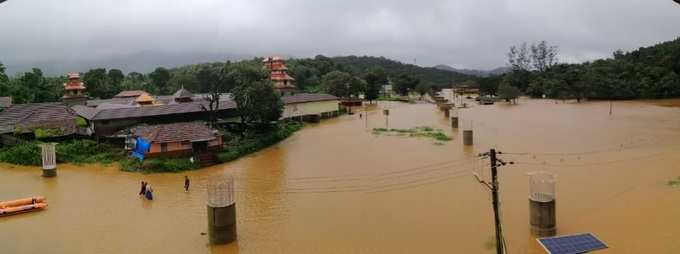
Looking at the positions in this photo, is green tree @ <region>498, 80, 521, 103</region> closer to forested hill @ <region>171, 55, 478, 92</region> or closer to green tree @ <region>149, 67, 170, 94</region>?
forested hill @ <region>171, 55, 478, 92</region>

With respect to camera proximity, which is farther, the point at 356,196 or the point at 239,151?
the point at 239,151

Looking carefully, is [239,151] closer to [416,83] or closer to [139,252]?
[139,252]

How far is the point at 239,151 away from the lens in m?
24.4

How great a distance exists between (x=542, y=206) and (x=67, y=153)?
2171cm

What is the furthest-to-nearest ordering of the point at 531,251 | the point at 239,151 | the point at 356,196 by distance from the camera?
the point at 239,151
the point at 356,196
the point at 531,251

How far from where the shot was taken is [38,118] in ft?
87.7

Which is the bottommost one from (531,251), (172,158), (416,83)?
(531,251)

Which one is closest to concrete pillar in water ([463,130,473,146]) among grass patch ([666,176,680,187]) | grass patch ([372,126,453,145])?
grass patch ([372,126,453,145])

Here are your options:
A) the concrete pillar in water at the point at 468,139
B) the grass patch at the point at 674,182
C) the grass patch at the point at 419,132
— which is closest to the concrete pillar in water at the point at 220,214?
the grass patch at the point at 674,182

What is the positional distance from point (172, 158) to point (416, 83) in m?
57.3

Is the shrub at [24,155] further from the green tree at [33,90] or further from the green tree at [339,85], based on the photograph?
the green tree at [339,85]

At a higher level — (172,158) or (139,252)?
(172,158)

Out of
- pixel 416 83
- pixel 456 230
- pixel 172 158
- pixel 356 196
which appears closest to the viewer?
pixel 456 230

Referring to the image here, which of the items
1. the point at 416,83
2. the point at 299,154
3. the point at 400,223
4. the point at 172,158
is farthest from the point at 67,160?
the point at 416,83
